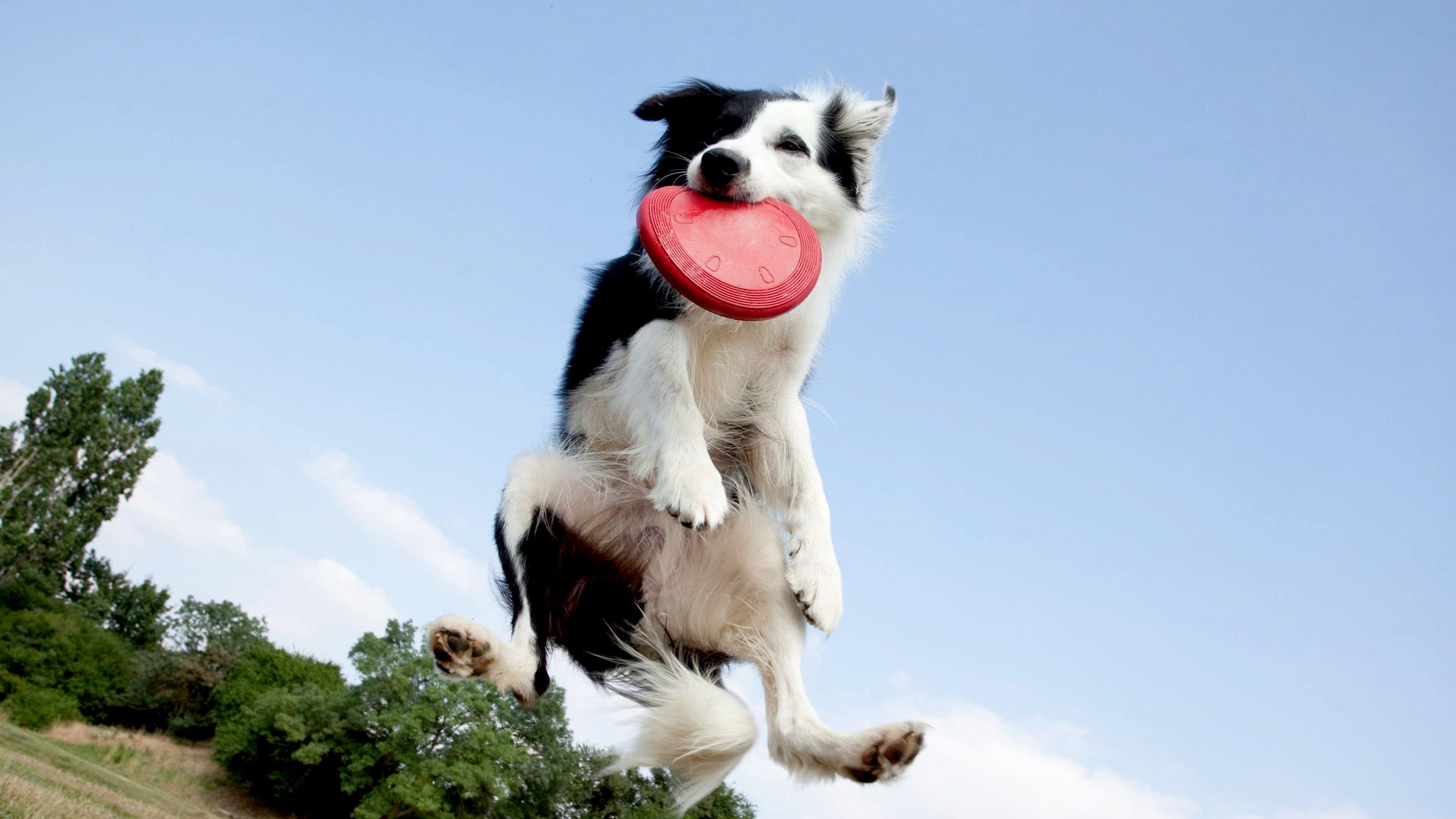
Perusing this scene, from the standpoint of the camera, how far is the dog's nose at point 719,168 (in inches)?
146

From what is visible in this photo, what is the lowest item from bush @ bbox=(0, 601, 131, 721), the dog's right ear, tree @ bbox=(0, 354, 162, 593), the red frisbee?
the red frisbee

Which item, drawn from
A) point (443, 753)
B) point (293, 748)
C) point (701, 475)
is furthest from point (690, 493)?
point (293, 748)

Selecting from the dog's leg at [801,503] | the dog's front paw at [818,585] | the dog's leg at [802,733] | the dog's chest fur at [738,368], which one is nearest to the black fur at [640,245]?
the dog's chest fur at [738,368]

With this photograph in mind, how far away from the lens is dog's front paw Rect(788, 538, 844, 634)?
3666 mm

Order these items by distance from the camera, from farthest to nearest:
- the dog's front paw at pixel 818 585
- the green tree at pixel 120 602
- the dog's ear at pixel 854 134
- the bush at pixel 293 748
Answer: the green tree at pixel 120 602 → the bush at pixel 293 748 → the dog's ear at pixel 854 134 → the dog's front paw at pixel 818 585

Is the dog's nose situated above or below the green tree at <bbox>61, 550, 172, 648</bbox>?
below

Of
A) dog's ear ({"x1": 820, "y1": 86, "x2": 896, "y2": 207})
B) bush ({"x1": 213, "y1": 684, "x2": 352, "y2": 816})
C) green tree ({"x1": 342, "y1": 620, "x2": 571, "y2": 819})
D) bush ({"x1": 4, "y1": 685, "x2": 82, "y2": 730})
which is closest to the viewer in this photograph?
dog's ear ({"x1": 820, "y1": 86, "x2": 896, "y2": 207})

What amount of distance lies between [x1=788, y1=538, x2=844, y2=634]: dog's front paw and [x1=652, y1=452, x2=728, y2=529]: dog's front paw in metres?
0.46

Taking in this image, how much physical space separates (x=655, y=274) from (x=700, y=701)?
1.69 metres

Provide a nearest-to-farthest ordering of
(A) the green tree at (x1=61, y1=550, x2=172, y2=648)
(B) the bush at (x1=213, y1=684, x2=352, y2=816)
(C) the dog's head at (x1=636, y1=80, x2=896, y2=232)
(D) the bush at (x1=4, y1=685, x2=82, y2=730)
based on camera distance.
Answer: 1. (C) the dog's head at (x1=636, y1=80, x2=896, y2=232)
2. (B) the bush at (x1=213, y1=684, x2=352, y2=816)
3. (D) the bush at (x1=4, y1=685, x2=82, y2=730)
4. (A) the green tree at (x1=61, y1=550, x2=172, y2=648)

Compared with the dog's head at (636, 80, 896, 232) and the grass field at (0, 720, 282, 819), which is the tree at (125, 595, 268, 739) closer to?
the grass field at (0, 720, 282, 819)

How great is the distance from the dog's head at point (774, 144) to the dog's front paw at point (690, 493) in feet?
3.33

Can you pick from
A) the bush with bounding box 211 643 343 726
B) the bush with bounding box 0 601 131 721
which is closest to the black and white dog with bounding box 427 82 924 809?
the bush with bounding box 211 643 343 726

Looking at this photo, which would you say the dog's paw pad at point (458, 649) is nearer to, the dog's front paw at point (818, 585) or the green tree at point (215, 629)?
the dog's front paw at point (818, 585)
